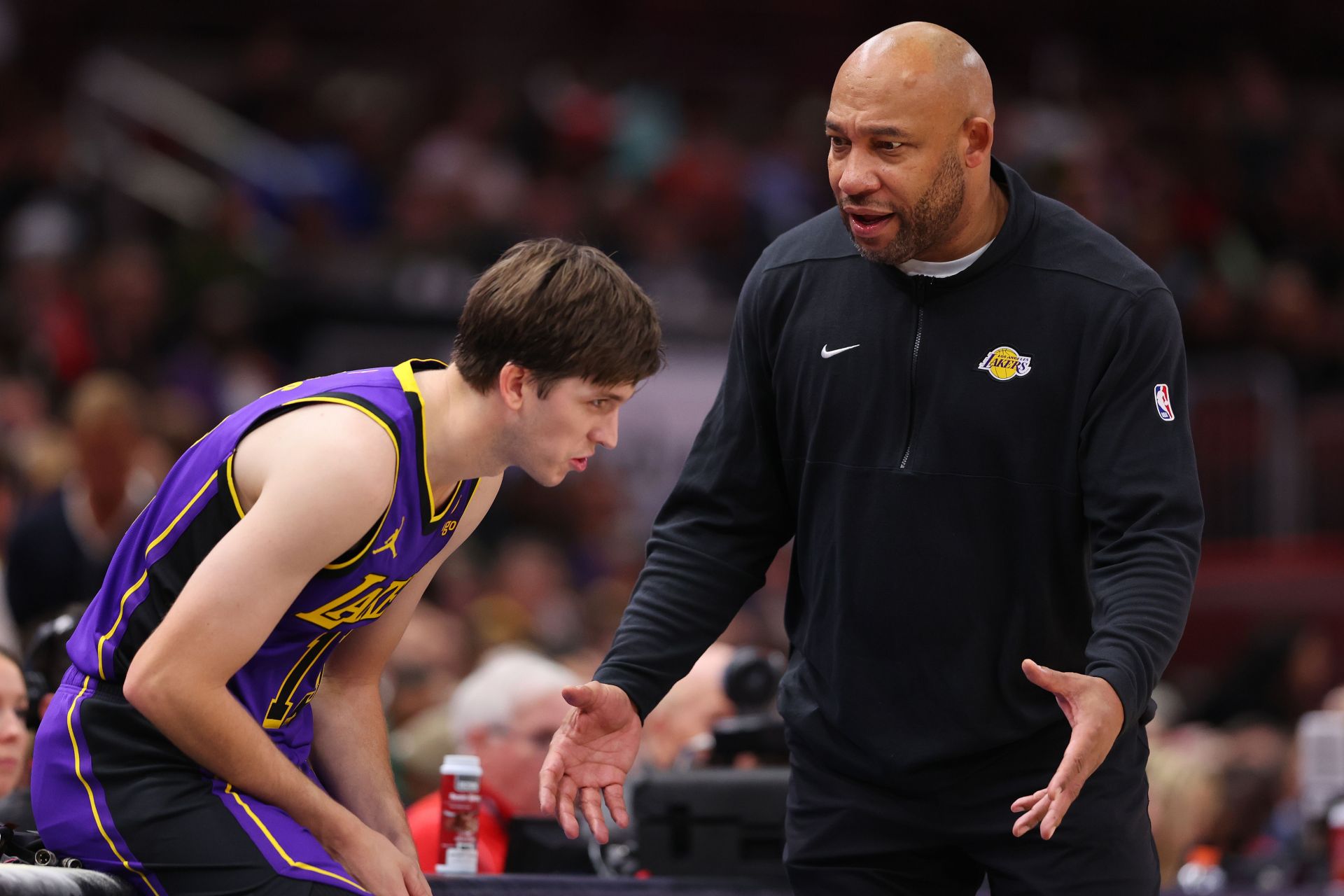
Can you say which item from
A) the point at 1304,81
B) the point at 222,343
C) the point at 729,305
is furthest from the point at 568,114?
the point at 1304,81

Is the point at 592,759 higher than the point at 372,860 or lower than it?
higher

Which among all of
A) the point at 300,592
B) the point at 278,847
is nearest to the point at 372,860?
the point at 278,847

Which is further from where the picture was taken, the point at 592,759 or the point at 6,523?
the point at 6,523

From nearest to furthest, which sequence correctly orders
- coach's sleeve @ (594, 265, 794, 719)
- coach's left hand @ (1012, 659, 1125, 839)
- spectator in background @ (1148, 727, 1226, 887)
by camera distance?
coach's left hand @ (1012, 659, 1125, 839), coach's sleeve @ (594, 265, 794, 719), spectator in background @ (1148, 727, 1226, 887)

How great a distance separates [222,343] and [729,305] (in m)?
3.48

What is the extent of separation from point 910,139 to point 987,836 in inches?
42.5

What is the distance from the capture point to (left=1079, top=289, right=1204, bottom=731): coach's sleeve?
2518 millimetres

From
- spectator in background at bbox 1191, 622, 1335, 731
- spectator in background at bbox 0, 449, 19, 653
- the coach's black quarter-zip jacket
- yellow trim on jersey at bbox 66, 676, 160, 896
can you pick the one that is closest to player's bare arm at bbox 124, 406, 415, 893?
yellow trim on jersey at bbox 66, 676, 160, 896

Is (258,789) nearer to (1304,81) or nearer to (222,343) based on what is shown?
(222,343)

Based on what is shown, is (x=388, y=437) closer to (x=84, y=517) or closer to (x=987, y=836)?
(x=987, y=836)

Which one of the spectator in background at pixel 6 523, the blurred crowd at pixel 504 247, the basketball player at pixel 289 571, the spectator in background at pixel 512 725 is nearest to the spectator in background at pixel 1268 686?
the blurred crowd at pixel 504 247

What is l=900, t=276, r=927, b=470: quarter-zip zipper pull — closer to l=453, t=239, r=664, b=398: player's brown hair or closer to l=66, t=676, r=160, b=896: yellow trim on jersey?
l=453, t=239, r=664, b=398: player's brown hair

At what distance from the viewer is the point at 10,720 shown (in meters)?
3.33

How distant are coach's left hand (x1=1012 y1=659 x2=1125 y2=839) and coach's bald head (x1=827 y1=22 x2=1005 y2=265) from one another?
75 centimetres
